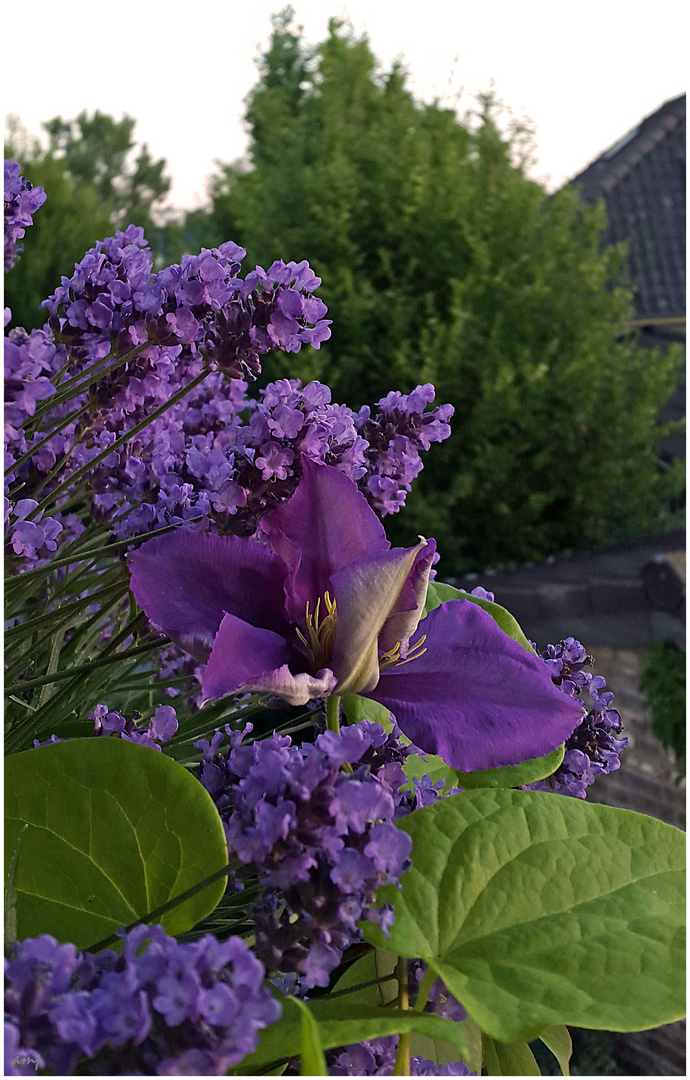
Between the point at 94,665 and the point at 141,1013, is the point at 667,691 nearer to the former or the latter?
the point at 94,665

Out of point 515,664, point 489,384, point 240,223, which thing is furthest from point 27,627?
point 240,223

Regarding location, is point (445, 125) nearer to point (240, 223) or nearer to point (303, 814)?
point (240, 223)

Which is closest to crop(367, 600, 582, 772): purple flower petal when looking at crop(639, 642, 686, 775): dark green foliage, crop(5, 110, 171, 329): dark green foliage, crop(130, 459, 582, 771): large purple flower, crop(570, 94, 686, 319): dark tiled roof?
crop(130, 459, 582, 771): large purple flower

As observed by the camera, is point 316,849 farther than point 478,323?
No

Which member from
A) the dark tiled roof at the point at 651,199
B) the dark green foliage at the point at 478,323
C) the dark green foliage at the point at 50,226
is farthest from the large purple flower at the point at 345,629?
the dark tiled roof at the point at 651,199

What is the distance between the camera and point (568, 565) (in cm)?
375

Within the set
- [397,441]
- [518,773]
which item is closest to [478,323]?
[397,441]

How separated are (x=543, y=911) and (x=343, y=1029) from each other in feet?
0.27

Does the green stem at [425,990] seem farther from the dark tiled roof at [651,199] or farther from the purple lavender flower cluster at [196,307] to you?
the dark tiled roof at [651,199]

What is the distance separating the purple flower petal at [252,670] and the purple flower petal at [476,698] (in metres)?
0.04

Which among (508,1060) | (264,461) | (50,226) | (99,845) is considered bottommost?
(508,1060)

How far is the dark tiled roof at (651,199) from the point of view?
6.04m

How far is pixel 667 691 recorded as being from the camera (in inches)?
121

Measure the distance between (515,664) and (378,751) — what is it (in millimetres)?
58
